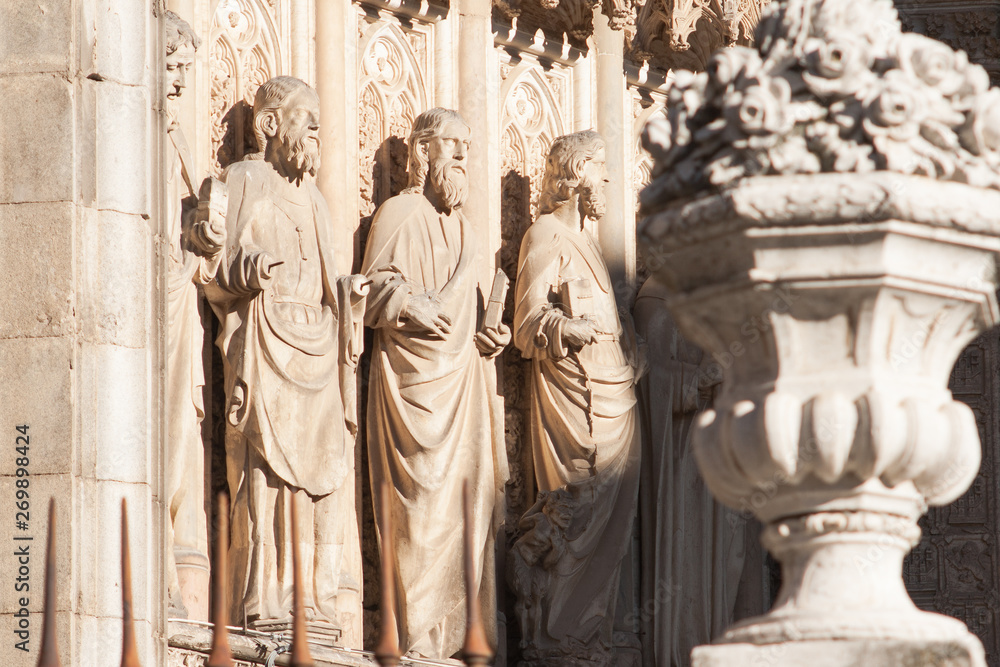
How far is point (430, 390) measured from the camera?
9.95 m

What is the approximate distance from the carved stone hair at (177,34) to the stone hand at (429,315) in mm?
1795

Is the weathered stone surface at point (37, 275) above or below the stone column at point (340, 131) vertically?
below

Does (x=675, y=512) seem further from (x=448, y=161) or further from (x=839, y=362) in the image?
(x=839, y=362)

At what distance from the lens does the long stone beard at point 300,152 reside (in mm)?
9414

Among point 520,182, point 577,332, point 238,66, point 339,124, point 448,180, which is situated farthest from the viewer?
point 520,182

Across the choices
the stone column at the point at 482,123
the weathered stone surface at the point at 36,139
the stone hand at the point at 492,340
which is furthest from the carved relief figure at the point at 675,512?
the weathered stone surface at the point at 36,139

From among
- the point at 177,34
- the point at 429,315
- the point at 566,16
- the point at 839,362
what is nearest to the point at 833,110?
the point at 839,362

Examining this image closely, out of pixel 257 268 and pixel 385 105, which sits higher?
pixel 385 105

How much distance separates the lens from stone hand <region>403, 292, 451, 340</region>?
9812mm

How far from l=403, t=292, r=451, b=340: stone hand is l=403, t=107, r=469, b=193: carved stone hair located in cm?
66

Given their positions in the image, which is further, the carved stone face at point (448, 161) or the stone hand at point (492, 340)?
the stone hand at point (492, 340)

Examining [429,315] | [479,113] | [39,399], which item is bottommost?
[39,399]

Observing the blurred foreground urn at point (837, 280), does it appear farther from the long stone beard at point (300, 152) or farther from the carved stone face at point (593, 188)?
the carved stone face at point (593, 188)

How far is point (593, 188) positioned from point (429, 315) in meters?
1.54
